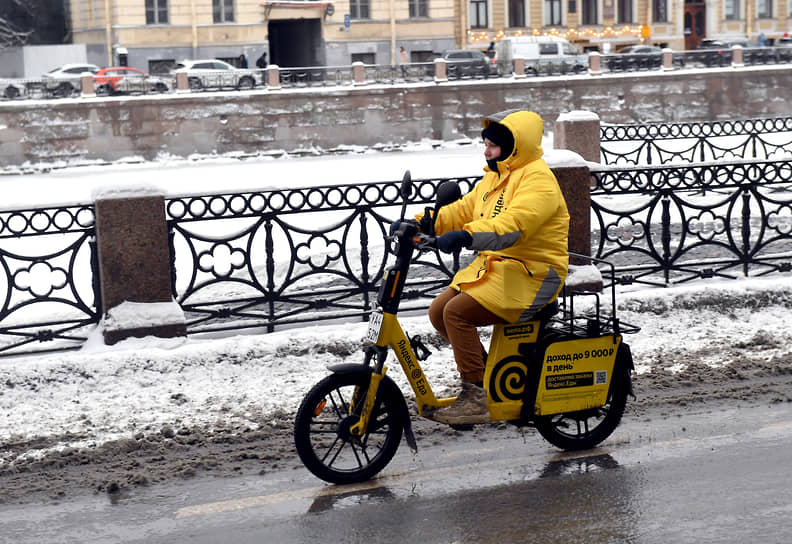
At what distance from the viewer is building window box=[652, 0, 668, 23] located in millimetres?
51844

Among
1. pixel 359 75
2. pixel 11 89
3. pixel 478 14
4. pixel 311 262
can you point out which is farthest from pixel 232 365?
pixel 478 14

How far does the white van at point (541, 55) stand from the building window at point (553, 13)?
28.5ft

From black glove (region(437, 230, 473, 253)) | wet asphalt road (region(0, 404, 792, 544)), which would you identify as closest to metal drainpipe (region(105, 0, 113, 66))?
wet asphalt road (region(0, 404, 792, 544))

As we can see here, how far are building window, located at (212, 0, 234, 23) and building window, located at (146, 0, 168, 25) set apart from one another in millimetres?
1836

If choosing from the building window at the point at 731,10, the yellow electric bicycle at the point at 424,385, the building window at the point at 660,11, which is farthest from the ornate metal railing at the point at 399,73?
the yellow electric bicycle at the point at 424,385

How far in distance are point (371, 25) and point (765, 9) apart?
20.7 metres

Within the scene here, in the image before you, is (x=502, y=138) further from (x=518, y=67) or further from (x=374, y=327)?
(x=518, y=67)

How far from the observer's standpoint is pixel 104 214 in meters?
7.73

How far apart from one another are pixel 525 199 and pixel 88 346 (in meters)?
3.89

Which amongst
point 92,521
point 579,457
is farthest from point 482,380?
point 92,521

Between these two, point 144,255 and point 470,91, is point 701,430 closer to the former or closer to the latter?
point 144,255

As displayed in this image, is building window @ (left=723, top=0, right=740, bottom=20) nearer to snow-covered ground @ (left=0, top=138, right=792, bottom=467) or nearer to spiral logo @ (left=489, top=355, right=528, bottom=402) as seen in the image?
snow-covered ground @ (left=0, top=138, right=792, bottom=467)

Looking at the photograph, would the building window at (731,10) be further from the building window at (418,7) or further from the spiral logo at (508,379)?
the spiral logo at (508,379)

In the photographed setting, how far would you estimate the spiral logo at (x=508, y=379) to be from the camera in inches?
208
